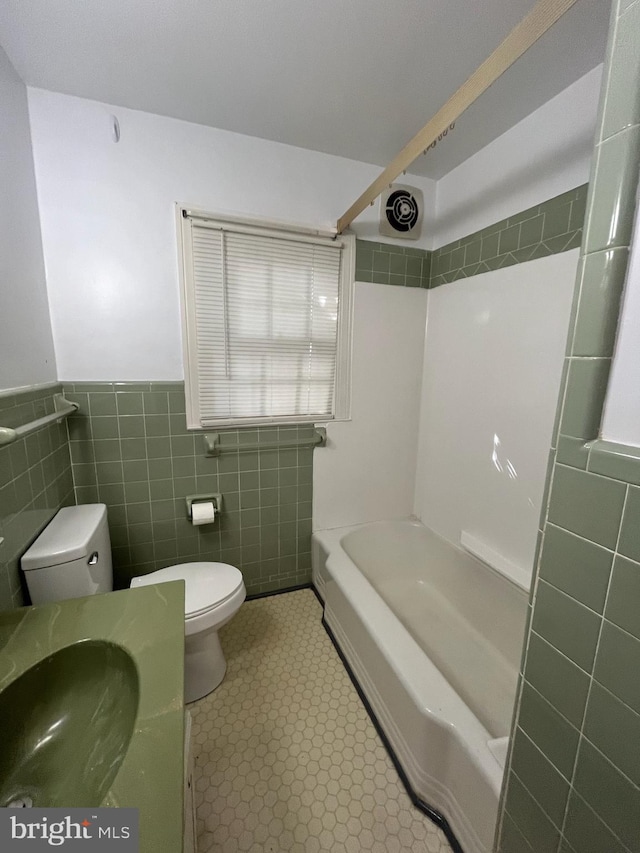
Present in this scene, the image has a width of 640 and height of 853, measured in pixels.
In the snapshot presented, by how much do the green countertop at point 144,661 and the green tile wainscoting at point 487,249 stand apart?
182 centimetres

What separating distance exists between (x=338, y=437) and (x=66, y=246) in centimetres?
158

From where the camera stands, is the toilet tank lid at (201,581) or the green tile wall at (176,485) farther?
the green tile wall at (176,485)

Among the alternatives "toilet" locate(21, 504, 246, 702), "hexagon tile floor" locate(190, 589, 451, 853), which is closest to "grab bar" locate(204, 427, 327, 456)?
"toilet" locate(21, 504, 246, 702)

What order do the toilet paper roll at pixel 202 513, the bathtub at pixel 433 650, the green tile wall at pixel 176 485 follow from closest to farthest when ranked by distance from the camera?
the bathtub at pixel 433 650, the green tile wall at pixel 176 485, the toilet paper roll at pixel 202 513

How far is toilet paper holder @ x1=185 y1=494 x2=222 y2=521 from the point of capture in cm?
177

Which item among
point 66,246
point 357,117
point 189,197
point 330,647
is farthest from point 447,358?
point 66,246

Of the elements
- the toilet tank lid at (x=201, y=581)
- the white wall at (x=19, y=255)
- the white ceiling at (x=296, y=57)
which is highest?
the white ceiling at (x=296, y=57)

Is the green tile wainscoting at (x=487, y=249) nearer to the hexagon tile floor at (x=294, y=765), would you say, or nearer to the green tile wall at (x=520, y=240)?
the green tile wall at (x=520, y=240)

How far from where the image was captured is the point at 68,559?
1.12m

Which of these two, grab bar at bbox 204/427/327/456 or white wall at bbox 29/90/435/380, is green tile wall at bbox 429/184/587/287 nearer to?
white wall at bbox 29/90/435/380

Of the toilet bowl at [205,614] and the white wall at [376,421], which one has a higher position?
the white wall at [376,421]

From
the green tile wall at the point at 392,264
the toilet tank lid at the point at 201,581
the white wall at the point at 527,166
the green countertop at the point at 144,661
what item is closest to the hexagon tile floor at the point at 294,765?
the toilet tank lid at the point at 201,581

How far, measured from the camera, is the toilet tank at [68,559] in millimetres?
1069

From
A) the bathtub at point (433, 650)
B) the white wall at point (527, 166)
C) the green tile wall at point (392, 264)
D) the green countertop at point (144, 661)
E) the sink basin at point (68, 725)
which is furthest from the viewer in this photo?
the green tile wall at point (392, 264)
